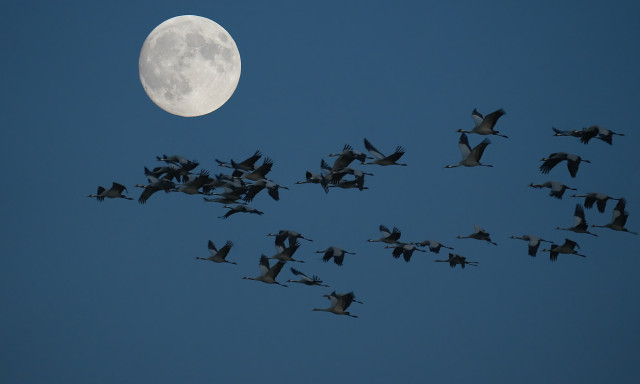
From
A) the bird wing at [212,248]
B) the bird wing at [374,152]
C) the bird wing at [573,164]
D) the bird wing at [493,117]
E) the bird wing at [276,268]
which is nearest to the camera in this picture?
the bird wing at [493,117]

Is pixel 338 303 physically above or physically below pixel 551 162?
below

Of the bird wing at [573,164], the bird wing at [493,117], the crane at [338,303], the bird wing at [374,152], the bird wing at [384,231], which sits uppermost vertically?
the bird wing at [493,117]

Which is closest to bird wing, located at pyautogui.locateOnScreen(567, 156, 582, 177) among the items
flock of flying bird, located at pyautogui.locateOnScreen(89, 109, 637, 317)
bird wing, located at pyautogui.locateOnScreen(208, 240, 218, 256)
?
flock of flying bird, located at pyautogui.locateOnScreen(89, 109, 637, 317)

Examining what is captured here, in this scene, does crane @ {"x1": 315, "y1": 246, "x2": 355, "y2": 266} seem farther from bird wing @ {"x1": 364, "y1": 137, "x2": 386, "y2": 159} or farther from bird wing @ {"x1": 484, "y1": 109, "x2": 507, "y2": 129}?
bird wing @ {"x1": 484, "y1": 109, "x2": 507, "y2": 129}

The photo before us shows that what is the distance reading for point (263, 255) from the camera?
221 feet

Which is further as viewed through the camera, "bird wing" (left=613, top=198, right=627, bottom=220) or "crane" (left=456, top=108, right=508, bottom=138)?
"bird wing" (left=613, top=198, right=627, bottom=220)

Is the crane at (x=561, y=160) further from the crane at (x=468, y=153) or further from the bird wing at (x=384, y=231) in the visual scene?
the bird wing at (x=384, y=231)

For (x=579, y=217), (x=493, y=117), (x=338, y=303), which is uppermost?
(x=493, y=117)

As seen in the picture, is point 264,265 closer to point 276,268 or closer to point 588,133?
point 276,268

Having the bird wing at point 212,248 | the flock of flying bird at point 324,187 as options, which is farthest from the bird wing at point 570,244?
the bird wing at point 212,248

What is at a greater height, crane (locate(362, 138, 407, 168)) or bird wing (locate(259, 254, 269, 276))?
crane (locate(362, 138, 407, 168))

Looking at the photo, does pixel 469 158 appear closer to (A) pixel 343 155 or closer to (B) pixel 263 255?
(A) pixel 343 155

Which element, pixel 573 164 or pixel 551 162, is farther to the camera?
pixel 551 162

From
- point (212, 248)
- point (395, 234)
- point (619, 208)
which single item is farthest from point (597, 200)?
point (212, 248)
